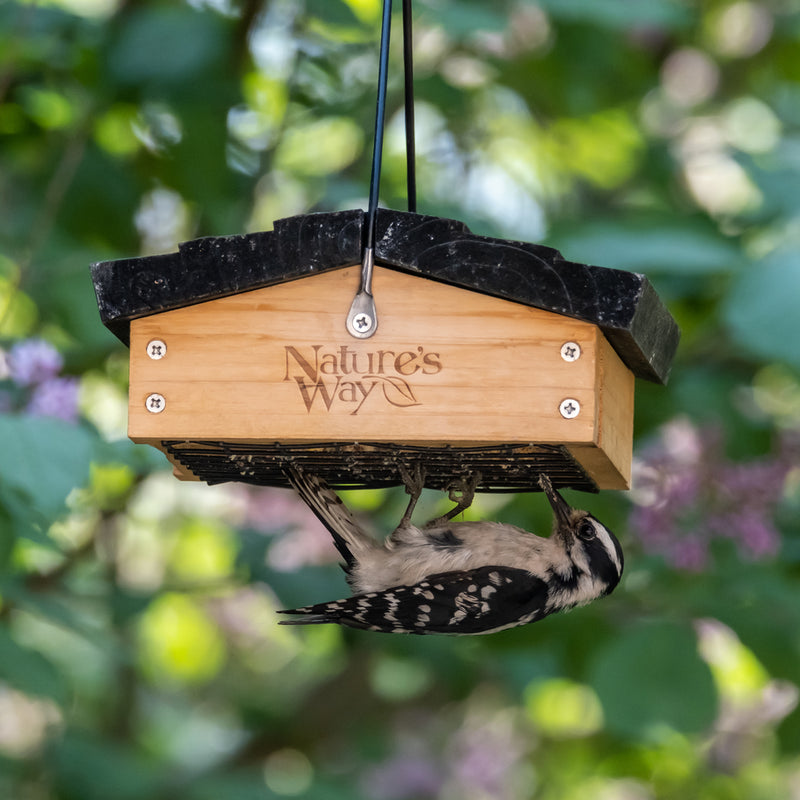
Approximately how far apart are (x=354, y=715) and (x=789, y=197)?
331cm


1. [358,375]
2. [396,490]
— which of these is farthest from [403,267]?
[396,490]

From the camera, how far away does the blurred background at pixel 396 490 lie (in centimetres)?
391

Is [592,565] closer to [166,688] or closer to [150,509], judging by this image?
[150,509]

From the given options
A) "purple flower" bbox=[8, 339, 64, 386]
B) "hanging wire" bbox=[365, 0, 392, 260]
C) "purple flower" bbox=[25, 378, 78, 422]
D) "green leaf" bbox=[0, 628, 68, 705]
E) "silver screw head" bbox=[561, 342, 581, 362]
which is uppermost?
"hanging wire" bbox=[365, 0, 392, 260]

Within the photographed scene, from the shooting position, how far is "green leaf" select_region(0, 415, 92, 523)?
2354 mm

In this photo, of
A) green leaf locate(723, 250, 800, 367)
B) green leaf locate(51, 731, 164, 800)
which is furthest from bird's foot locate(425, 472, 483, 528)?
green leaf locate(51, 731, 164, 800)

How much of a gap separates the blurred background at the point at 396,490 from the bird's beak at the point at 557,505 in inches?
32.8

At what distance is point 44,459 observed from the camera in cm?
241

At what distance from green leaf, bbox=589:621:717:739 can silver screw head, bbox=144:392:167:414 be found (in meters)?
2.49

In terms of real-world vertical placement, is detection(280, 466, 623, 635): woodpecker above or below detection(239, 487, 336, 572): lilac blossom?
above

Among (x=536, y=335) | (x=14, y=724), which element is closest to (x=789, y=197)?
(x=536, y=335)

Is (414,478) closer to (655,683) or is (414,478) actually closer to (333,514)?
(333,514)

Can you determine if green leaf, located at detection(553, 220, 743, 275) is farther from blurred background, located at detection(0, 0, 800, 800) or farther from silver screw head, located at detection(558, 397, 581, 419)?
silver screw head, located at detection(558, 397, 581, 419)

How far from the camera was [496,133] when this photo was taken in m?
6.10
